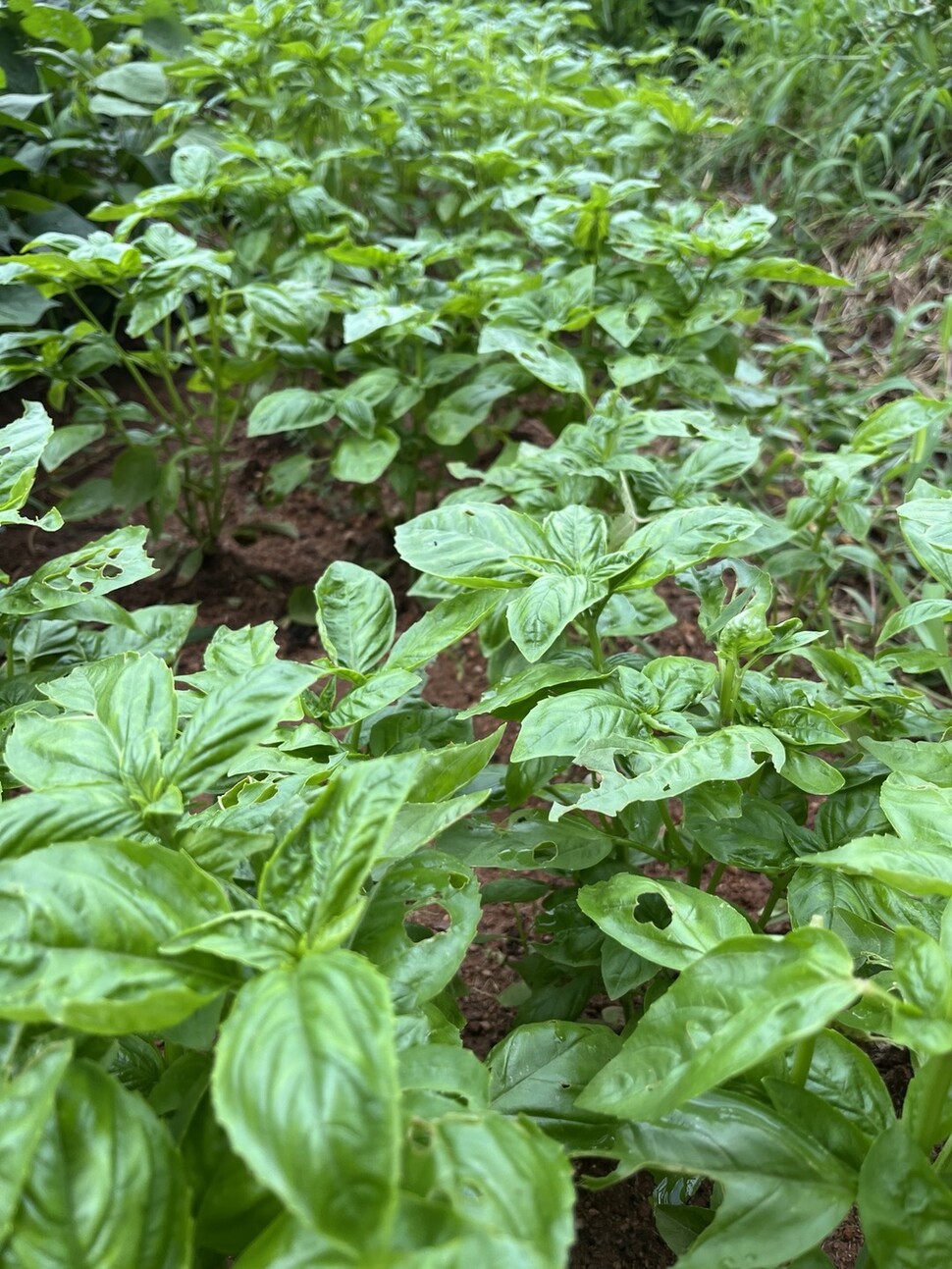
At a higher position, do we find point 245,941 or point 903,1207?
point 245,941

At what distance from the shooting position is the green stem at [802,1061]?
69 cm

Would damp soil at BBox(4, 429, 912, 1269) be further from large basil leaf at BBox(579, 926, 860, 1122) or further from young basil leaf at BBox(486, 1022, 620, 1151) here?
large basil leaf at BBox(579, 926, 860, 1122)

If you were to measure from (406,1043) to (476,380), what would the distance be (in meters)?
1.53

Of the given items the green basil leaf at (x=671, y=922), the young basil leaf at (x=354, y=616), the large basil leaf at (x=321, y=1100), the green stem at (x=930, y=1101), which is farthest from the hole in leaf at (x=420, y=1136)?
the young basil leaf at (x=354, y=616)

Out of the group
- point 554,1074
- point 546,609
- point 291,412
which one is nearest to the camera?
point 554,1074

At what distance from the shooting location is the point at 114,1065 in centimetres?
73

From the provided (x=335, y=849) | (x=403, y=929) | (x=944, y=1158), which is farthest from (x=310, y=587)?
(x=944, y=1158)

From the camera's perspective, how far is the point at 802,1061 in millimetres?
707

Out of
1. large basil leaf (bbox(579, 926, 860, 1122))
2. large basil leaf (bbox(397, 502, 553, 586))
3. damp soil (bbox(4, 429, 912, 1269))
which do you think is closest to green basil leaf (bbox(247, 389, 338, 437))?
damp soil (bbox(4, 429, 912, 1269))

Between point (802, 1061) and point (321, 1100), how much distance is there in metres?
0.42

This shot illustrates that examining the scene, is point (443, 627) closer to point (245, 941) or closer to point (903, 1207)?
point (245, 941)

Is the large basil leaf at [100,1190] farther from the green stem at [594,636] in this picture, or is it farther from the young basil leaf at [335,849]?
the green stem at [594,636]

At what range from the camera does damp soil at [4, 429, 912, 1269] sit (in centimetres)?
141

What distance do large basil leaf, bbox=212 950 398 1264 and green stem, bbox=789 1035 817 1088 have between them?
0.37 m
